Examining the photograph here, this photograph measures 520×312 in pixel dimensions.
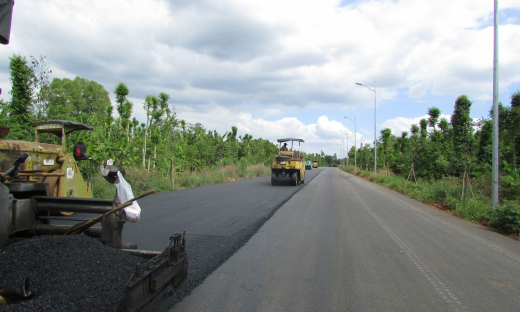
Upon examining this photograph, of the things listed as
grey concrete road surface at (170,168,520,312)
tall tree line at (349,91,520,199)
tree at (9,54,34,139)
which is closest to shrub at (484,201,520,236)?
grey concrete road surface at (170,168,520,312)

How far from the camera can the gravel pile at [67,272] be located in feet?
9.32

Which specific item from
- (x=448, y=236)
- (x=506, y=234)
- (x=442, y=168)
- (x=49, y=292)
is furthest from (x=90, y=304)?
(x=442, y=168)

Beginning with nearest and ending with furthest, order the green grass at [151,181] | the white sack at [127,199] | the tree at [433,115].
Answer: the white sack at [127,199] → the green grass at [151,181] → the tree at [433,115]

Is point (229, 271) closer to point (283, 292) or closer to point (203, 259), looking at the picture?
point (203, 259)

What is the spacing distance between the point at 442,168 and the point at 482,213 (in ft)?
43.0

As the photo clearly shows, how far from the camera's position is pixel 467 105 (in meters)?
22.7

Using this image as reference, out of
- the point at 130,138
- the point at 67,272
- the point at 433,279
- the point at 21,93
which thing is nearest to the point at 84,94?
the point at 130,138

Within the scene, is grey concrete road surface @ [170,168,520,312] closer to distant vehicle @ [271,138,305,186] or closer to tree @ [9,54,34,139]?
tree @ [9,54,34,139]

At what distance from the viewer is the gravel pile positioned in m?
2.84

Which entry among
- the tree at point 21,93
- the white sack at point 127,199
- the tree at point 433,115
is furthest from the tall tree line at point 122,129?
the tree at point 433,115

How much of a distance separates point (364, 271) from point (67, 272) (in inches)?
155

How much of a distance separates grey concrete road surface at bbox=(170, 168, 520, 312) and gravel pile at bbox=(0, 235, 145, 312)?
817 mm

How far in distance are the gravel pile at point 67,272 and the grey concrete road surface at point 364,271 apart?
817mm

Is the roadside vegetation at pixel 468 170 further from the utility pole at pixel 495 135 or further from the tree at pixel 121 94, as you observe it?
the tree at pixel 121 94
